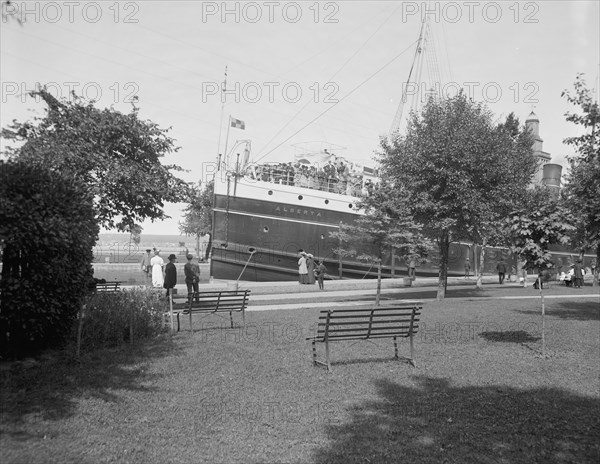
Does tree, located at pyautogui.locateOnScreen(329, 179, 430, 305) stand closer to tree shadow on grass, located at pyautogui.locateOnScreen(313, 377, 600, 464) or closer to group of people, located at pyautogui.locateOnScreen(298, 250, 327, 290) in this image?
group of people, located at pyautogui.locateOnScreen(298, 250, 327, 290)

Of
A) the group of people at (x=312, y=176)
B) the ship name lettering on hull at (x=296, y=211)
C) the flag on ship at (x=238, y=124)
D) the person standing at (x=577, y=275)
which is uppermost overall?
the flag on ship at (x=238, y=124)

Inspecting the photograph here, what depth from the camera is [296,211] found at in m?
27.1

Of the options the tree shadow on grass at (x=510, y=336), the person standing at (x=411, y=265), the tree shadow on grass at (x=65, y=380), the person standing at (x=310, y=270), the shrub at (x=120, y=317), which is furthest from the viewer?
the person standing at (x=310, y=270)

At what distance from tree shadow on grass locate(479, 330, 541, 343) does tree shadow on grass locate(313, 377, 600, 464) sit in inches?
151

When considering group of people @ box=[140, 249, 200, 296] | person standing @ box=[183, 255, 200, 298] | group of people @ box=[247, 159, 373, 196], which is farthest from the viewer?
group of people @ box=[247, 159, 373, 196]

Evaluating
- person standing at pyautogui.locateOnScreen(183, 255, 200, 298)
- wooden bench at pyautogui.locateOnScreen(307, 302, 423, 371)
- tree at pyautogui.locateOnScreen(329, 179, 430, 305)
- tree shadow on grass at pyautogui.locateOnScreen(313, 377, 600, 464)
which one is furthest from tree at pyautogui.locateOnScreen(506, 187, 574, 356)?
person standing at pyautogui.locateOnScreen(183, 255, 200, 298)

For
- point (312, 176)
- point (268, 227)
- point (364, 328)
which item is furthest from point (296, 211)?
point (364, 328)

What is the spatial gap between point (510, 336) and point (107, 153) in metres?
11.3

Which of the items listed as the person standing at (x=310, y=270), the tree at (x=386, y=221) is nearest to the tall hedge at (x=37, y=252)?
the tree at (x=386, y=221)

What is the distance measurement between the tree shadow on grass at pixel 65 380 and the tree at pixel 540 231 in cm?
748

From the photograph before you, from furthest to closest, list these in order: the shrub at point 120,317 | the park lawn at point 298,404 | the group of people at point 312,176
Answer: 1. the group of people at point 312,176
2. the shrub at point 120,317
3. the park lawn at point 298,404

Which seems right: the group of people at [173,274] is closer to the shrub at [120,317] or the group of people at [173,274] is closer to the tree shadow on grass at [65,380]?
the shrub at [120,317]

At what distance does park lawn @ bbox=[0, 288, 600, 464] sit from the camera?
4.75 meters

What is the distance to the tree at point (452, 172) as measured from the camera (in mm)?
17922
